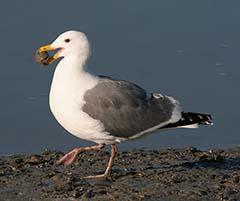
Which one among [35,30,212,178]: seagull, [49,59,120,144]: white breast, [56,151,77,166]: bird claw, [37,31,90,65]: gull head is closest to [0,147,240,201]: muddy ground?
[56,151,77,166]: bird claw

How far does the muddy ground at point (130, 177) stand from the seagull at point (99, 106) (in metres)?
0.22

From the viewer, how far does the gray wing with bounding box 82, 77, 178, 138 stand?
7.18 metres

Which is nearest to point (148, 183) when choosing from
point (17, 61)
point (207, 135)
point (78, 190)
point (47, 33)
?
point (78, 190)

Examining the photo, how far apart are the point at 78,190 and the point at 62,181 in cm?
33

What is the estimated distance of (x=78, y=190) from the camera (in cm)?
671

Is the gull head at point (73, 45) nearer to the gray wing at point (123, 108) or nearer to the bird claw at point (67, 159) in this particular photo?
the gray wing at point (123, 108)

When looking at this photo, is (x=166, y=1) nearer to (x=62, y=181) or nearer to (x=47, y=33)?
(x=47, y=33)

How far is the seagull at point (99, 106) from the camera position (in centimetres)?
710

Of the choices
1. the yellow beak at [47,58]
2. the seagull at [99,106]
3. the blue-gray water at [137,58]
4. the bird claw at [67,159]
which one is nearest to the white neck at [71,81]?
the seagull at [99,106]

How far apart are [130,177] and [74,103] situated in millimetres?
828

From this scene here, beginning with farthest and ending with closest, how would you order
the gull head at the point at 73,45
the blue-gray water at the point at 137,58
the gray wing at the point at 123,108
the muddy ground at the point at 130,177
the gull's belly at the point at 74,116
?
1. the blue-gray water at the point at 137,58
2. the gull head at the point at 73,45
3. the gray wing at the point at 123,108
4. the gull's belly at the point at 74,116
5. the muddy ground at the point at 130,177

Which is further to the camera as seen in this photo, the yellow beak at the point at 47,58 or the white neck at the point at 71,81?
the yellow beak at the point at 47,58

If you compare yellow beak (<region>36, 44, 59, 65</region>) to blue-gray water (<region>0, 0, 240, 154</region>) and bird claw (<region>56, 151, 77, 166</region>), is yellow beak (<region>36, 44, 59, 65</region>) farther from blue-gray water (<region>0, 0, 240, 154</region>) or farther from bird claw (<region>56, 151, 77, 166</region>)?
blue-gray water (<region>0, 0, 240, 154</region>)

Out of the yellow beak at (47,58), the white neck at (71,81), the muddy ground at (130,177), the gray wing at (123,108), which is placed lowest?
the muddy ground at (130,177)
